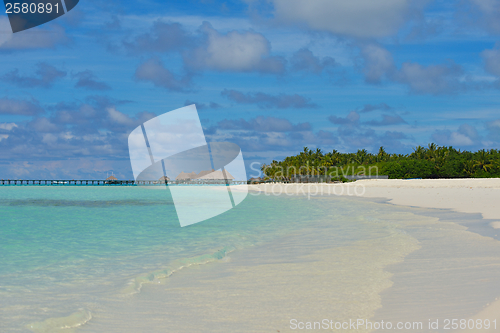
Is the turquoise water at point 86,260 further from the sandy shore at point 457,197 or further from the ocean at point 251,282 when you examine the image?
the sandy shore at point 457,197

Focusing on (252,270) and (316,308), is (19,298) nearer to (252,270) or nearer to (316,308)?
(252,270)

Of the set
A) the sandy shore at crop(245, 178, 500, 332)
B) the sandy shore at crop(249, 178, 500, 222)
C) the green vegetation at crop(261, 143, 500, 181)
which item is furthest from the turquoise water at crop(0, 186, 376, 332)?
A: the green vegetation at crop(261, 143, 500, 181)

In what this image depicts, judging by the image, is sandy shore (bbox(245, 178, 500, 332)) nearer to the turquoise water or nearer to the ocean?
the ocean

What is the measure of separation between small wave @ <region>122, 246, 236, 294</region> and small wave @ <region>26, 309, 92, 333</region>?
144 cm

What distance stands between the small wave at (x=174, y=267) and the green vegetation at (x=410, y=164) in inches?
3596

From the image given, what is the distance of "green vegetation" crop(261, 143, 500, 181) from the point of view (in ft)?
311

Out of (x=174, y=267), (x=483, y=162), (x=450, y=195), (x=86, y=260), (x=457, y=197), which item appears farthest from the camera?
(x=483, y=162)

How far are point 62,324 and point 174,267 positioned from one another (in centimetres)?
407

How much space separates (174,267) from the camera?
31.2 ft

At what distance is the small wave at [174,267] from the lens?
25.0ft

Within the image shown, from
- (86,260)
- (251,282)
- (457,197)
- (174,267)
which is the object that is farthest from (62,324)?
(457,197)

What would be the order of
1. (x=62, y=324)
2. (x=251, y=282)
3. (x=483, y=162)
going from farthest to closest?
(x=483, y=162) → (x=251, y=282) → (x=62, y=324)

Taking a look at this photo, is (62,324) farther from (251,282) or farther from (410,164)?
(410,164)

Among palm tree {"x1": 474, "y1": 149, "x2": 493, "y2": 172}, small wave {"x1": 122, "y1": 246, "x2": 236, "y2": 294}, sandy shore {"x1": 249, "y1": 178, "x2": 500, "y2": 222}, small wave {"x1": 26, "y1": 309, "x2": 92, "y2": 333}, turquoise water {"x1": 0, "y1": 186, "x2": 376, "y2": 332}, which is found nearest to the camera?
small wave {"x1": 26, "y1": 309, "x2": 92, "y2": 333}
